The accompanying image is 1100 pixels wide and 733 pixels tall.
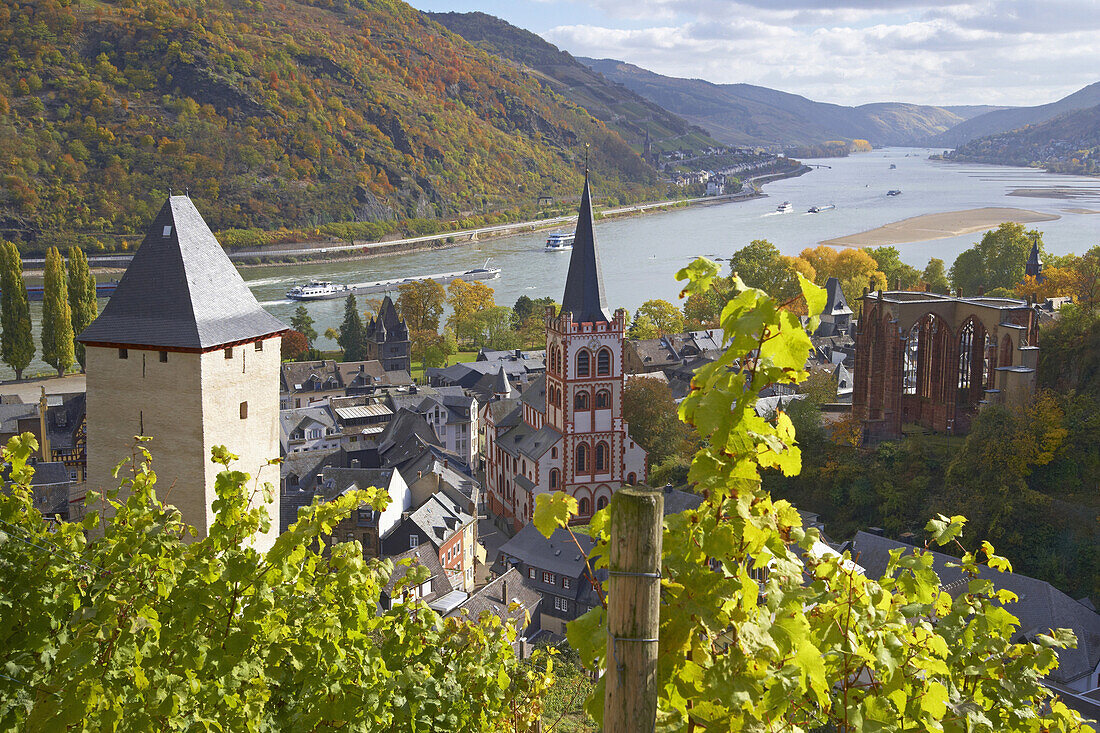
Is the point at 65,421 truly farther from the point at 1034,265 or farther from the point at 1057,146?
the point at 1057,146

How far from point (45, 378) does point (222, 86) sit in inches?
2269

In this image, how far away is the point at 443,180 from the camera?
353ft

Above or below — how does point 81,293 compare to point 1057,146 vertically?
below

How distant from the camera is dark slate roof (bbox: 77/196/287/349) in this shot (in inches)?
369

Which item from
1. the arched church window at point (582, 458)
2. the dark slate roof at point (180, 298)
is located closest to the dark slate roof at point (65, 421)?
the arched church window at point (582, 458)

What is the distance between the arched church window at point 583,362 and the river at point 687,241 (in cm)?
2952

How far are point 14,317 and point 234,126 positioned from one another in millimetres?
53635

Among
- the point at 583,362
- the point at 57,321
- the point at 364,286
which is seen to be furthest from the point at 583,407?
the point at 364,286

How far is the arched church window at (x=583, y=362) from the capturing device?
90.6 ft

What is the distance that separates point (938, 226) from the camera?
92500 mm

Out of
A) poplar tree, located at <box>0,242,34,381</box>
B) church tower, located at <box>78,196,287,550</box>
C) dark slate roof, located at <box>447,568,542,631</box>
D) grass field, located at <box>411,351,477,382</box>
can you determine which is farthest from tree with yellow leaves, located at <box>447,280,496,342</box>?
church tower, located at <box>78,196,287,550</box>

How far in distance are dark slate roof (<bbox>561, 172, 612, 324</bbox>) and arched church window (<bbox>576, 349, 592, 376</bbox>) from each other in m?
0.91

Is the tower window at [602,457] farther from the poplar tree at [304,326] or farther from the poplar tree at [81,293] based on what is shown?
the poplar tree at [81,293]

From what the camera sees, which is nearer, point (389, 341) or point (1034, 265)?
point (1034, 265)
